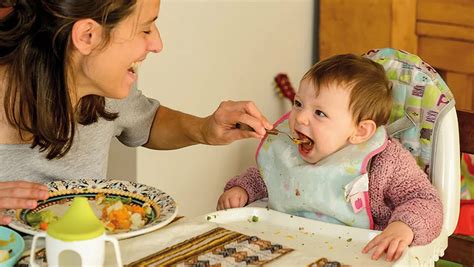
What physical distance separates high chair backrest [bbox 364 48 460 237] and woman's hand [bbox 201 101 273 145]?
0.36 meters

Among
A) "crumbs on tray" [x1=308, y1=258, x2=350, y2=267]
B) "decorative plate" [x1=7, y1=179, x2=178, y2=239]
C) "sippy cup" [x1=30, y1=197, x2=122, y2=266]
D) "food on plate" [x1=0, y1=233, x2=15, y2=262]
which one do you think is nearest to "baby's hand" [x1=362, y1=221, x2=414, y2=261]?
"crumbs on tray" [x1=308, y1=258, x2=350, y2=267]

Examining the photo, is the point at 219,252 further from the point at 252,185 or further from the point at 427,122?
the point at 427,122

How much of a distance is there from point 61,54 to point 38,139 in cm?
19

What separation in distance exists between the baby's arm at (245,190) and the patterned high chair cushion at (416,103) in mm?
317

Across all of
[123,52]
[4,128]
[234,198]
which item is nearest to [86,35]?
[123,52]

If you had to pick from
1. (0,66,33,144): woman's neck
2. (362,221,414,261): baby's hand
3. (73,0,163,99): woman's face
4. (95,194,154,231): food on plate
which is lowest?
(362,221,414,261): baby's hand

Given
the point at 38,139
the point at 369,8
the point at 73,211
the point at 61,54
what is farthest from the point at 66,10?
the point at 369,8

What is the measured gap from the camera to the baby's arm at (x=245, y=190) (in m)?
1.89

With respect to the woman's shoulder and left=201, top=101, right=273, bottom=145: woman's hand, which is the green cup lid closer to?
left=201, top=101, right=273, bottom=145: woman's hand

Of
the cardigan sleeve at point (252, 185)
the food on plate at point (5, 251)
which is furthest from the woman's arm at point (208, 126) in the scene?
the food on plate at point (5, 251)

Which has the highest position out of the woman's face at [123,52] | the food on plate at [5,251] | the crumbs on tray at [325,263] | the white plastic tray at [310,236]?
the woman's face at [123,52]

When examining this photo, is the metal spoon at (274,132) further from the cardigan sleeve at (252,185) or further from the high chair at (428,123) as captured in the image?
the high chair at (428,123)

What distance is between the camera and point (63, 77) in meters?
1.72

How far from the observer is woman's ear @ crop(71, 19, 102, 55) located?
5.44ft
